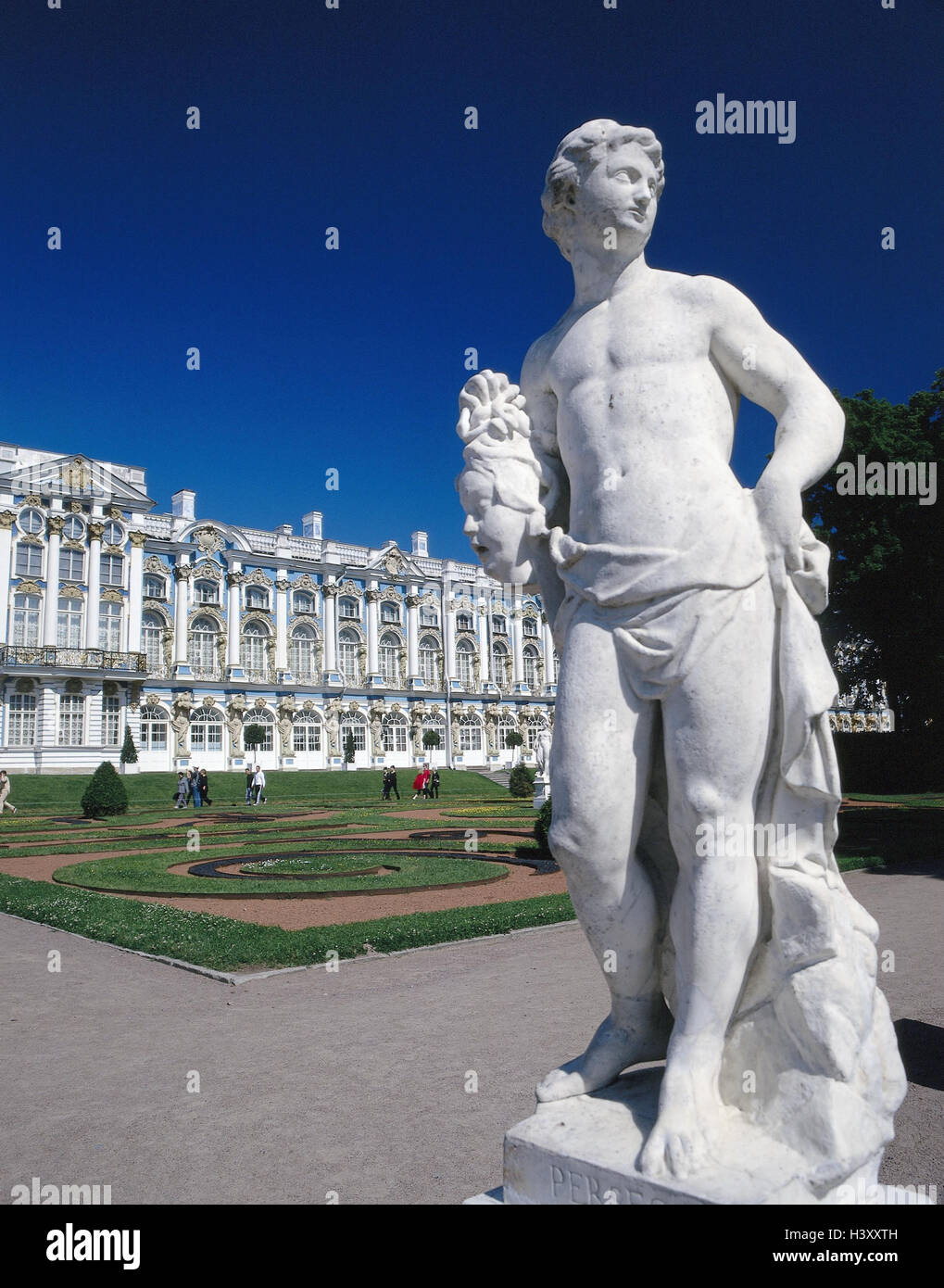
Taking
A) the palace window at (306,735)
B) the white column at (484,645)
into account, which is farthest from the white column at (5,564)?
the white column at (484,645)

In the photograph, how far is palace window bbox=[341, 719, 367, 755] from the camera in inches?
2028

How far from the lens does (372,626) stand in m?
53.8

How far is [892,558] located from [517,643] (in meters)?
44.7

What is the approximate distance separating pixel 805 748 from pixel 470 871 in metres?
10.3

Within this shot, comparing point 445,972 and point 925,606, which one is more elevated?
point 925,606

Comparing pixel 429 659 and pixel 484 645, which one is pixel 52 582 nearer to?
pixel 429 659

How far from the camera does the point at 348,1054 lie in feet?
16.0

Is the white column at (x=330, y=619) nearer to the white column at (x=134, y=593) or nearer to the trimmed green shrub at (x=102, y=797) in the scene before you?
the white column at (x=134, y=593)

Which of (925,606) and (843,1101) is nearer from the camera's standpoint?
(843,1101)

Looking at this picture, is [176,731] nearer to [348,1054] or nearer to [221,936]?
[221,936]

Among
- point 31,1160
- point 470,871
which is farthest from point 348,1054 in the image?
point 470,871

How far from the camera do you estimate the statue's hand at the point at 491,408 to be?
106 inches

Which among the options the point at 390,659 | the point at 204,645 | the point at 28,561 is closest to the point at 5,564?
the point at 28,561

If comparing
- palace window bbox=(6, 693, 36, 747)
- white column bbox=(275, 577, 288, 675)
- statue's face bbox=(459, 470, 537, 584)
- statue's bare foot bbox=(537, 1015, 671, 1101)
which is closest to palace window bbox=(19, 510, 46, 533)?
palace window bbox=(6, 693, 36, 747)
